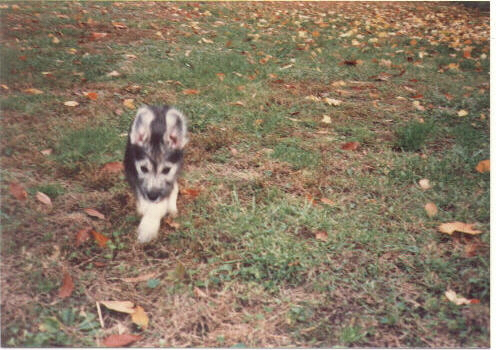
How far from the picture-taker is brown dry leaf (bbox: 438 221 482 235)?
3.09m

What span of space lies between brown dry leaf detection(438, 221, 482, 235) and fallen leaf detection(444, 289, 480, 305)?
608 mm

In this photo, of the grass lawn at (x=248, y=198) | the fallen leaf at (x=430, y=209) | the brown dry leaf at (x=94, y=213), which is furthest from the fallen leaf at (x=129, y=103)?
the fallen leaf at (x=430, y=209)

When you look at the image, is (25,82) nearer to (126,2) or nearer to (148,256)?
(148,256)

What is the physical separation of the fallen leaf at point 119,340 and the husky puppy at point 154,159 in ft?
2.68

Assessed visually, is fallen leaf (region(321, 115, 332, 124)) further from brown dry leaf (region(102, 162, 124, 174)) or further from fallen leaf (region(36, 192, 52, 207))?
fallen leaf (region(36, 192, 52, 207))

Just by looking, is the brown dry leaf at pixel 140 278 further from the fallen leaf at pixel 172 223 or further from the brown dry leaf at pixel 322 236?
the brown dry leaf at pixel 322 236

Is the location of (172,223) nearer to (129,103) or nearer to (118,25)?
(129,103)

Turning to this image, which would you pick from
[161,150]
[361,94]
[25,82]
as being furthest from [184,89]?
[161,150]

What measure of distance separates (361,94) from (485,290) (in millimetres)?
3816

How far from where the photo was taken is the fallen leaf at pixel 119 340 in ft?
7.51

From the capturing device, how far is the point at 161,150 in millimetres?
2861

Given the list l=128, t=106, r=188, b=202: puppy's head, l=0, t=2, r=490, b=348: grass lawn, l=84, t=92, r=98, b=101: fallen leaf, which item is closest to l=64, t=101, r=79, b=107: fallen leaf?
l=0, t=2, r=490, b=348: grass lawn

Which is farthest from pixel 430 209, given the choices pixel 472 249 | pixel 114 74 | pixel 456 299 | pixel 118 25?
pixel 118 25

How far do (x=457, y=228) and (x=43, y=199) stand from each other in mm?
3303
